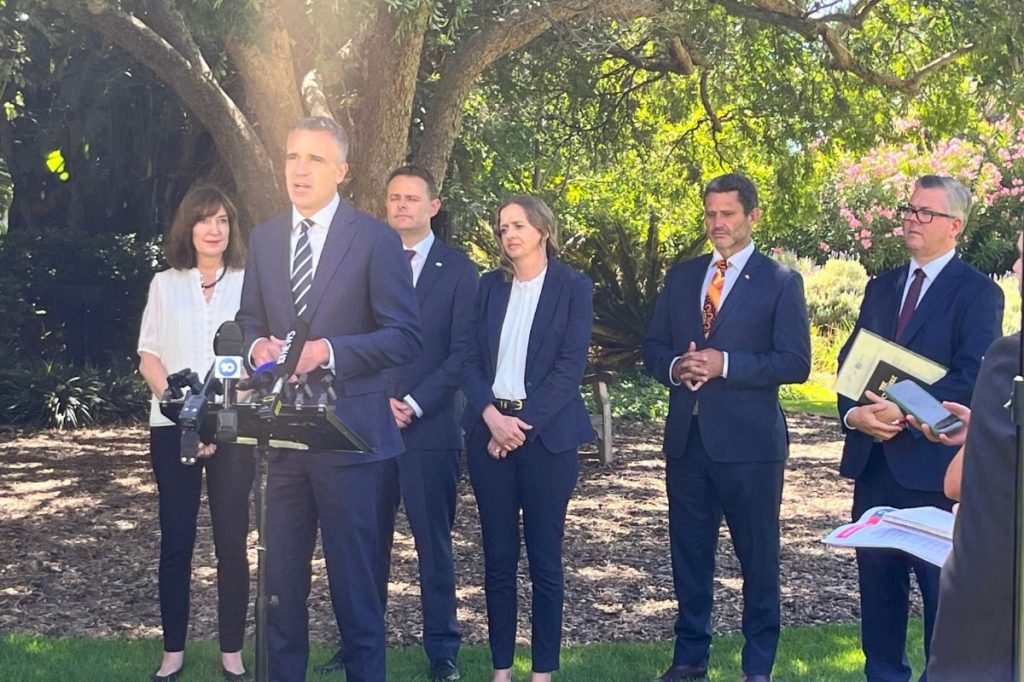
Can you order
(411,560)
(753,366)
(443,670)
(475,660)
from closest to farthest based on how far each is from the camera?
(753,366) < (443,670) < (475,660) < (411,560)

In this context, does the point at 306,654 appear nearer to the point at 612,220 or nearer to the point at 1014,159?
the point at 612,220

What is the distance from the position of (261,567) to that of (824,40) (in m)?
8.40

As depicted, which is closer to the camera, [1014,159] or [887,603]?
[887,603]

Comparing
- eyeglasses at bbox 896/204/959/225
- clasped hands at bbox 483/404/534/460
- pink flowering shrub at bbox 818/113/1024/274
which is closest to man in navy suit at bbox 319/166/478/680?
clasped hands at bbox 483/404/534/460

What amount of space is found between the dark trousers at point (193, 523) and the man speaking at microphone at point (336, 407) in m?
1.13

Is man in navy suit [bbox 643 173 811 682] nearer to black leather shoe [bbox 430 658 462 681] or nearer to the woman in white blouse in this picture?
black leather shoe [bbox 430 658 462 681]

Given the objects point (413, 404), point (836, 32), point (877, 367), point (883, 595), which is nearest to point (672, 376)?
point (877, 367)

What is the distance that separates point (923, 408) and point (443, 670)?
114 inches

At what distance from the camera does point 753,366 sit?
5.88 m

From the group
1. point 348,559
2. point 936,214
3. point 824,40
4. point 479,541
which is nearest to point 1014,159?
point 824,40

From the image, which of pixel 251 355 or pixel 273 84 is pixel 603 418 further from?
pixel 251 355

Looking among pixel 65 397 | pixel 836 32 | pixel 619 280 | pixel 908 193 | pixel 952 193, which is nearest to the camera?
pixel 952 193

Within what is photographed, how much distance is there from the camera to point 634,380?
1878 cm

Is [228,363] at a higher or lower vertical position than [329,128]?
lower
